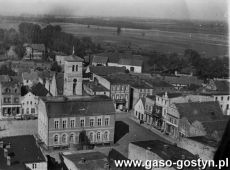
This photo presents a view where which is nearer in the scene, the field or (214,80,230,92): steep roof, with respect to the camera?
(214,80,230,92): steep roof

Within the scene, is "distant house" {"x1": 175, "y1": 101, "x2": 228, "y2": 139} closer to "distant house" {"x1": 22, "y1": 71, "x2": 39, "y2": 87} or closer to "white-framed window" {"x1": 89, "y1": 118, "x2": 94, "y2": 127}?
"white-framed window" {"x1": 89, "y1": 118, "x2": 94, "y2": 127}

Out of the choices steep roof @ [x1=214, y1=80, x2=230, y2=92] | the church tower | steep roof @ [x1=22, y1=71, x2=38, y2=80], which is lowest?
steep roof @ [x1=22, y1=71, x2=38, y2=80]

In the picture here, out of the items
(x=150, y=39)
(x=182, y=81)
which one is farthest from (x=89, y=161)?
(x=150, y=39)

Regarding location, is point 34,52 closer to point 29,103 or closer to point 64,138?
point 29,103

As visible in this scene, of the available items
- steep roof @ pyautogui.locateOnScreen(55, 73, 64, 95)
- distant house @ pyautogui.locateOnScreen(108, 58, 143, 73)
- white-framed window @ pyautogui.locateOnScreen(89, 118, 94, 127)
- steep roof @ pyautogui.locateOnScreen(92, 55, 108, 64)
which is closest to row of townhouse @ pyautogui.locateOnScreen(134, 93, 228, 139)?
white-framed window @ pyautogui.locateOnScreen(89, 118, 94, 127)

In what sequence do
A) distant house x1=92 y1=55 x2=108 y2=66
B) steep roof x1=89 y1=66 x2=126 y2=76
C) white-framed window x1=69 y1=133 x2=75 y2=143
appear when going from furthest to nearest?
distant house x1=92 y1=55 x2=108 y2=66
steep roof x1=89 y1=66 x2=126 y2=76
white-framed window x1=69 y1=133 x2=75 y2=143

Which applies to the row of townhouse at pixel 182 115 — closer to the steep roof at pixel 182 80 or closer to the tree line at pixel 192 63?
the steep roof at pixel 182 80
